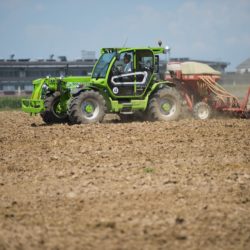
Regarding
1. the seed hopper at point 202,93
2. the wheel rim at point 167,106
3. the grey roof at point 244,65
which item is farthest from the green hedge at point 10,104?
the grey roof at point 244,65

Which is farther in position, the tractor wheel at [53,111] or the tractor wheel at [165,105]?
the tractor wheel at [165,105]

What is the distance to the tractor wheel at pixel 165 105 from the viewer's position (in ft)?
52.0

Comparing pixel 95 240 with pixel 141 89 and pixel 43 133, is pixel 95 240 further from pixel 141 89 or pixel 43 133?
pixel 141 89

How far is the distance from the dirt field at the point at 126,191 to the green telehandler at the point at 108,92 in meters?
2.20

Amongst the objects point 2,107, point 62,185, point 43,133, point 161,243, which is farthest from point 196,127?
point 2,107

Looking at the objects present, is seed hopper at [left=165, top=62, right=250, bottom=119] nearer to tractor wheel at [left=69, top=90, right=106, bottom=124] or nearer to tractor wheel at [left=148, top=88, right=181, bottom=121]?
tractor wheel at [left=148, top=88, right=181, bottom=121]

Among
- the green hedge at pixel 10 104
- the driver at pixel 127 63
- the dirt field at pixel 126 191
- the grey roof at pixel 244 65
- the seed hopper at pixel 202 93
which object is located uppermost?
the grey roof at pixel 244 65

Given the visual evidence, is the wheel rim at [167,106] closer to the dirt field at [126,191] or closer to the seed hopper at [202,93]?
the seed hopper at [202,93]

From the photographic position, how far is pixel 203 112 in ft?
55.2

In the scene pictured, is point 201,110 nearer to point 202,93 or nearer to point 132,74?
point 202,93

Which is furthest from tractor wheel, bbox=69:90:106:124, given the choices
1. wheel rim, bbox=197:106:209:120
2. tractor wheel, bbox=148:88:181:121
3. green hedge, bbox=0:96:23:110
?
green hedge, bbox=0:96:23:110

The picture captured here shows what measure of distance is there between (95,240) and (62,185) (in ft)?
8.13

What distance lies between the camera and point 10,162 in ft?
32.0

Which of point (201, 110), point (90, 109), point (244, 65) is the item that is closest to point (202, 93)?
point (201, 110)
